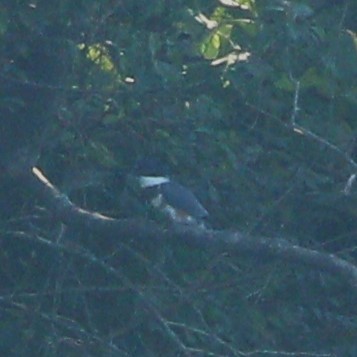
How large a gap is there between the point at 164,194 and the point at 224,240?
0.76 metres

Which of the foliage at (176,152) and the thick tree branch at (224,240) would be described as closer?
the thick tree branch at (224,240)

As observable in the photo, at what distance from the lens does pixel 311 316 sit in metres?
4.58

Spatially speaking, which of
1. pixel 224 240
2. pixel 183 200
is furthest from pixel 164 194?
pixel 224 240

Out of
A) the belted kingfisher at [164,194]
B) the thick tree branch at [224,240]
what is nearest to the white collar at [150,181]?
the belted kingfisher at [164,194]

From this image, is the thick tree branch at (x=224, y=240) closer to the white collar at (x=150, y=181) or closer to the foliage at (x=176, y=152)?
the foliage at (x=176, y=152)

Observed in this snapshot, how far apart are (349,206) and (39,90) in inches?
42.9

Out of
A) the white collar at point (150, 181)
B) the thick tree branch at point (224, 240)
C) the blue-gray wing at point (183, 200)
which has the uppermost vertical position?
the thick tree branch at point (224, 240)

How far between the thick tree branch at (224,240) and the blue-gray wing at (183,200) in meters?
0.58

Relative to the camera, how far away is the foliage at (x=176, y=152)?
11.9ft

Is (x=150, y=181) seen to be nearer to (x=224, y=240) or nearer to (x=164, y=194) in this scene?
(x=164, y=194)

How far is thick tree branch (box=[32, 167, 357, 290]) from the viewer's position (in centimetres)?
329

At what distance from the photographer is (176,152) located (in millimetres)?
4078

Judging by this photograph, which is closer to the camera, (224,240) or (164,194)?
(224,240)

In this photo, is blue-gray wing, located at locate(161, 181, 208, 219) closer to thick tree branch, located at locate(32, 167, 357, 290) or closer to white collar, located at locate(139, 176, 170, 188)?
white collar, located at locate(139, 176, 170, 188)
